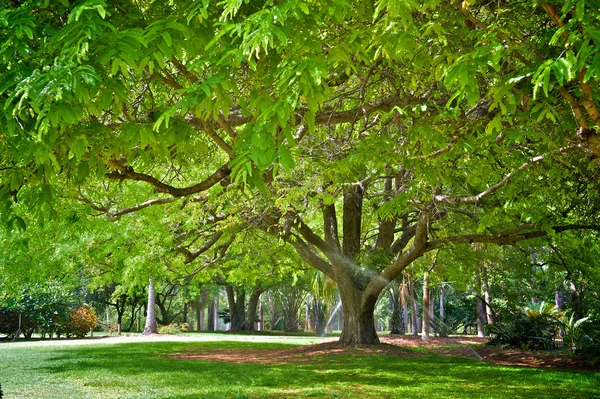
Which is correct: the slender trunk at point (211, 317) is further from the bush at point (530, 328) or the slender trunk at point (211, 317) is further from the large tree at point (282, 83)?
the large tree at point (282, 83)

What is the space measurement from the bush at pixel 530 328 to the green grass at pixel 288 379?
12.8ft

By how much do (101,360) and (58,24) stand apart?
14.3m

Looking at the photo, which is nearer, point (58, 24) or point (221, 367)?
point (58, 24)

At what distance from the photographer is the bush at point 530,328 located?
757 inches

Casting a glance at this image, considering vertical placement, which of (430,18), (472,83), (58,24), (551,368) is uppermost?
(430,18)

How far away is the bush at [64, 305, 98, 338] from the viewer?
30736mm

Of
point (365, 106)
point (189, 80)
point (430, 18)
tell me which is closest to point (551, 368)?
point (365, 106)

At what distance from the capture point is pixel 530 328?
1944 cm

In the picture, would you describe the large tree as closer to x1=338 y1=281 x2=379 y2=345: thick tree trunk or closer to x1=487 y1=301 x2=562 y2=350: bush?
x1=338 y1=281 x2=379 y2=345: thick tree trunk

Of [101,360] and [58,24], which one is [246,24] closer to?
[58,24]

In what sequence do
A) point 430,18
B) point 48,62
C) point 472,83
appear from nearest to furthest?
→ point 48,62 → point 472,83 → point 430,18

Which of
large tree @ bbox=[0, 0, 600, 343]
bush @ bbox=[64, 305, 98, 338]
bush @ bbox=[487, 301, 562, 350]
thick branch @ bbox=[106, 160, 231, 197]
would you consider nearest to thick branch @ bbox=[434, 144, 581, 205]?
large tree @ bbox=[0, 0, 600, 343]

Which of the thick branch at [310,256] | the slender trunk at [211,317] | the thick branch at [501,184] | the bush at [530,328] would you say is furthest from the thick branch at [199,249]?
the slender trunk at [211,317]

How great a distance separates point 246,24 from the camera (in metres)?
3.25
